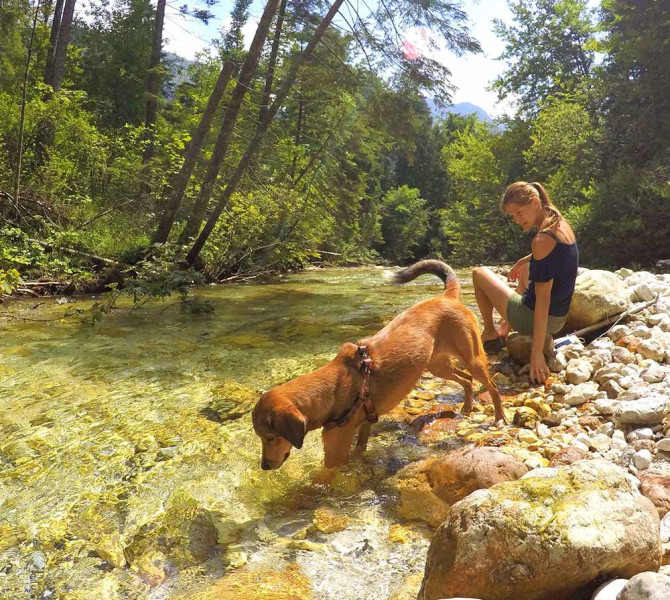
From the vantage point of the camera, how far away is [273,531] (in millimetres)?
3004

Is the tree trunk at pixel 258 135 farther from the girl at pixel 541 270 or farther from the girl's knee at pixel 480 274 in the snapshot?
the girl at pixel 541 270

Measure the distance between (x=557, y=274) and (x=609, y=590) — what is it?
11.6 feet

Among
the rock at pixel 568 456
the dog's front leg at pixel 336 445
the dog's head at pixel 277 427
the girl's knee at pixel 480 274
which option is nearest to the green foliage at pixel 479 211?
the girl's knee at pixel 480 274

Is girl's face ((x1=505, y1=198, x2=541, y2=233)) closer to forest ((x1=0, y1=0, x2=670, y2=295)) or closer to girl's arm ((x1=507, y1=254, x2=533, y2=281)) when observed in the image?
girl's arm ((x1=507, y1=254, x2=533, y2=281))

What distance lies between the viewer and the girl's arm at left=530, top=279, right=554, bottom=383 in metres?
4.83

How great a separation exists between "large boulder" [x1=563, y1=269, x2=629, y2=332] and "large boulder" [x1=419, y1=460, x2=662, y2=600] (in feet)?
13.8

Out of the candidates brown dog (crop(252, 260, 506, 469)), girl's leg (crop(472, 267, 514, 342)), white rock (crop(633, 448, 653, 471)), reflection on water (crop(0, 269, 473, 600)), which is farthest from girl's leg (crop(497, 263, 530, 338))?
white rock (crop(633, 448, 653, 471))

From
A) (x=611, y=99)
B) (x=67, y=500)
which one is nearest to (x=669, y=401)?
(x=67, y=500)

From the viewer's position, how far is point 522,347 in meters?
5.63

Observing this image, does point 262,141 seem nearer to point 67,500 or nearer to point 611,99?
point 67,500

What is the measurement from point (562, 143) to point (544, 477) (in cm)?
2458

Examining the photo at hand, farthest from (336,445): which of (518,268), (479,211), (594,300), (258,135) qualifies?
(479,211)

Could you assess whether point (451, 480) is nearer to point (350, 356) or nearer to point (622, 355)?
point (350, 356)

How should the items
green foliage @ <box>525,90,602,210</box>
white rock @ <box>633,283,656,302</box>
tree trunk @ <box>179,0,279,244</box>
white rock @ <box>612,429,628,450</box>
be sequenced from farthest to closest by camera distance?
1. green foliage @ <box>525,90,602,210</box>
2. tree trunk @ <box>179,0,279,244</box>
3. white rock @ <box>633,283,656,302</box>
4. white rock @ <box>612,429,628,450</box>
